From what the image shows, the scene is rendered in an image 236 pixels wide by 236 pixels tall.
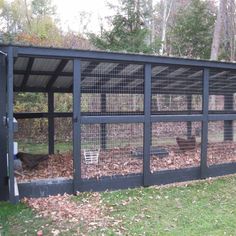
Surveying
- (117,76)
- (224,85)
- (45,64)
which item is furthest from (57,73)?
(224,85)

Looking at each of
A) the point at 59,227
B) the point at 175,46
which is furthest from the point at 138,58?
the point at 175,46

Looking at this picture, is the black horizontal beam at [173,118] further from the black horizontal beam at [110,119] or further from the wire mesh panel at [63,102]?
the wire mesh panel at [63,102]

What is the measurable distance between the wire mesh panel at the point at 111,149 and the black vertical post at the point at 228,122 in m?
2.11

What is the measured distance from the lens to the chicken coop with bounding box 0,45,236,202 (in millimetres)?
5410

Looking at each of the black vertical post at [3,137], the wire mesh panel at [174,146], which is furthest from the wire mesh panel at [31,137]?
the black vertical post at [3,137]

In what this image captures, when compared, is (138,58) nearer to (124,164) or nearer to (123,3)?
(124,164)

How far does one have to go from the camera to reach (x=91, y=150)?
20.1 ft

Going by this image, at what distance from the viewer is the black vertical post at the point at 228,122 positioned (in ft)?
24.8

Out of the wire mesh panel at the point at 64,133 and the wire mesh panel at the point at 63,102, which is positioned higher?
the wire mesh panel at the point at 63,102

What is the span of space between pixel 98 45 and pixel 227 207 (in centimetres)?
773

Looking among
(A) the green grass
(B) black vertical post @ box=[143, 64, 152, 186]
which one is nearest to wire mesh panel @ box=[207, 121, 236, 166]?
(A) the green grass

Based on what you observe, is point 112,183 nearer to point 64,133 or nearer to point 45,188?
point 45,188

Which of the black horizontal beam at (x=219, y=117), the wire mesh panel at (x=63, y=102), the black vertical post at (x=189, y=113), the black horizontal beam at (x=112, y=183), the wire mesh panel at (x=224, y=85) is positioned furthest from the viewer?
the wire mesh panel at (x=63, y=102)

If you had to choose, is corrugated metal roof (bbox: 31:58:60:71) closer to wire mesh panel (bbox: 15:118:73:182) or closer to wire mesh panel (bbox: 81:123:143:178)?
wire mesh panel (bbox: 81:123:143:178)
